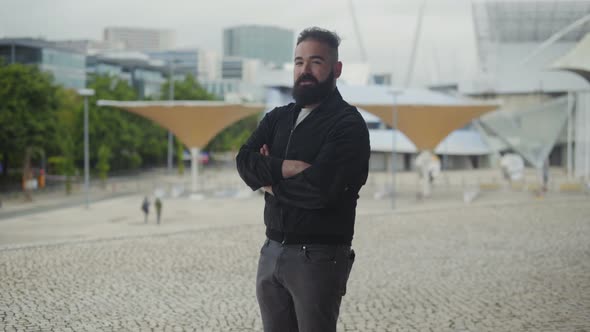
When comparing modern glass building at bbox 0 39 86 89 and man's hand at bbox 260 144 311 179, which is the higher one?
modern glass building at bbox 0 39 86 89

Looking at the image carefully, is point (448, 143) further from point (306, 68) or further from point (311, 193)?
point (311, 193)

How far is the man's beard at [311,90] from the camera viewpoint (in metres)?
4.47

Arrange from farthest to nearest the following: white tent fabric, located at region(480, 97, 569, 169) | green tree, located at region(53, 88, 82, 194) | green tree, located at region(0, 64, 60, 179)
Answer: white tent fabric, located at region(480, 97, 569, 169) → green tree, located at region(53, 88, 82, 194) → green tree, located at region(0, 64, 60, 179)

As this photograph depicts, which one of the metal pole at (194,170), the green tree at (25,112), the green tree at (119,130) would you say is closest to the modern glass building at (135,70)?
the green tree at (119,130)

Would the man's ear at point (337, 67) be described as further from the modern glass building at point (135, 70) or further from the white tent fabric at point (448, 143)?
the modern glass building at point (135, 70)

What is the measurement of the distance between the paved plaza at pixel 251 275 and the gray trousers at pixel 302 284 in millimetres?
5146

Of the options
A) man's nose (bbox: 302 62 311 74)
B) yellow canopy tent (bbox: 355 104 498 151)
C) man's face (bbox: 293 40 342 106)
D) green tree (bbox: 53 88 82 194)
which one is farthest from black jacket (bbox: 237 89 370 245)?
yellow canopy tent (bbox: 355 104 498 151)

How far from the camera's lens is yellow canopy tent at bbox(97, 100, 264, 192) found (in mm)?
36938

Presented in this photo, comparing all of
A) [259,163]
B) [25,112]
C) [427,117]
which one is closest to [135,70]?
[25,112]

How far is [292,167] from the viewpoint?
449cm

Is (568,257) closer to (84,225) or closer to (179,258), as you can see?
(179,258)

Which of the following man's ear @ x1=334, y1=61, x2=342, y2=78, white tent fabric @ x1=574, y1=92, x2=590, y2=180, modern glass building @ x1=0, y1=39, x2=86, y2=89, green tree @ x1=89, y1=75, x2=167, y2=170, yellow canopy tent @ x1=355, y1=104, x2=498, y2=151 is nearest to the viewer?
man's ear @ x1=334, y1=61, x2=342, y2=78

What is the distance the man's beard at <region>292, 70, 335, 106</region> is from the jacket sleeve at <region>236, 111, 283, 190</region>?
392 mm

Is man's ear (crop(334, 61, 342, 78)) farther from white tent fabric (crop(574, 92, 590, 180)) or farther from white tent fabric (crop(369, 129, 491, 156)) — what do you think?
white tent fabric (crop(369, 129, 491, 156))
